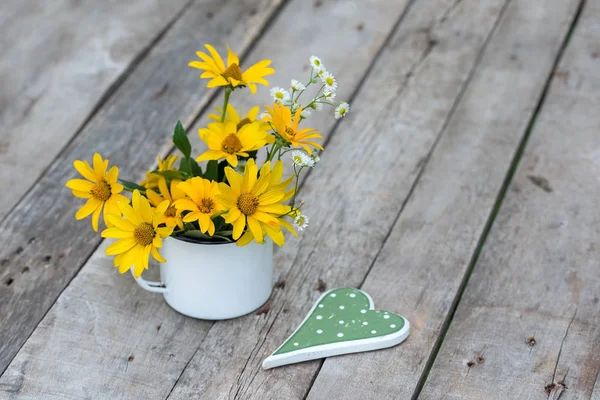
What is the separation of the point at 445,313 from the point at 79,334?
0.56 m

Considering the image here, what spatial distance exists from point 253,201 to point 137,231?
0.51 ft

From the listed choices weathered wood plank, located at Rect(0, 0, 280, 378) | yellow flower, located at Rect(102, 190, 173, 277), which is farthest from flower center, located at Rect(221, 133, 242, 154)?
weathered wood plank, located at Rect(0, 0, 280, 378)

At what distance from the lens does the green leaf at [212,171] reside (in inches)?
45.6

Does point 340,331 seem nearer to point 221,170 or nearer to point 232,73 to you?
point 221,170

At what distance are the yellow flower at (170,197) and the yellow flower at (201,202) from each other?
0.08 feet

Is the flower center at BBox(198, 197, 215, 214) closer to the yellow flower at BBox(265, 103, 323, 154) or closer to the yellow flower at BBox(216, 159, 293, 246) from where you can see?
the yellow flower at BBox(216, 159, 293, 246)

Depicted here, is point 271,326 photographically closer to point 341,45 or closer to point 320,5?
point 341,45

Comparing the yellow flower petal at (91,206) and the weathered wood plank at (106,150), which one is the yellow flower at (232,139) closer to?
the yellow flower petal at (91,206)

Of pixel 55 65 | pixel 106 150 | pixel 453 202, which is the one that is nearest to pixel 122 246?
pixel 106 150

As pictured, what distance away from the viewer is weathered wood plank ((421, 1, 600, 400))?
3.88 feet

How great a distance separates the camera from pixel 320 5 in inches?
77.0

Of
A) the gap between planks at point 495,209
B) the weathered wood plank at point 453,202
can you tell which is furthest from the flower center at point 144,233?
the gap between planks at point 495,209

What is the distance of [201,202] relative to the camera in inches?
42.3

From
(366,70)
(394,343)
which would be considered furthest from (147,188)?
(366,70)
